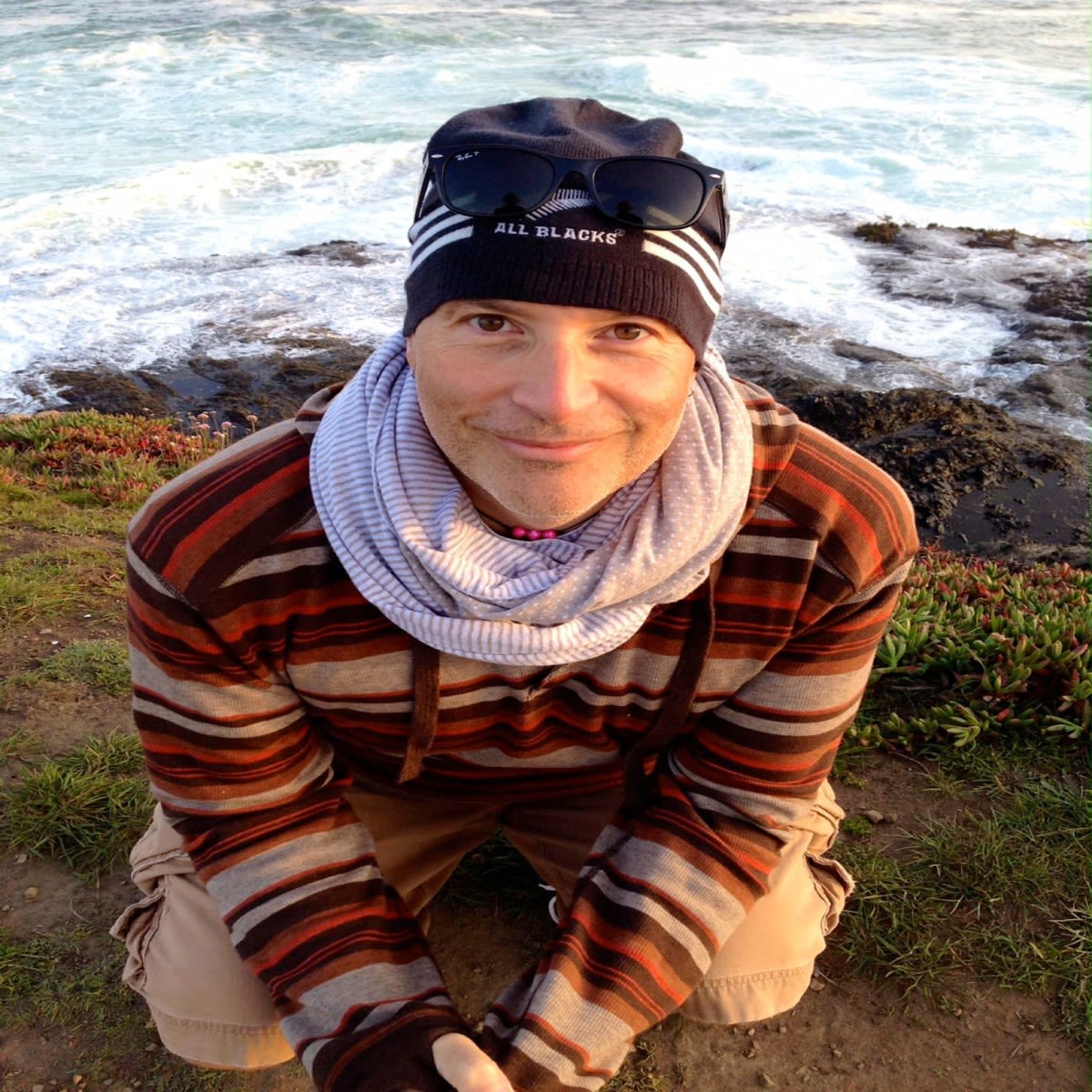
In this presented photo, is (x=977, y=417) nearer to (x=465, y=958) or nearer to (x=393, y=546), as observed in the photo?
(x=465, y=958)

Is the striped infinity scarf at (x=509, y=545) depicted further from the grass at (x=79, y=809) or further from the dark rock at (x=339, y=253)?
the dark rock at (x=339, y=253)

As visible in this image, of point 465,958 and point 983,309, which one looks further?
point 983,309

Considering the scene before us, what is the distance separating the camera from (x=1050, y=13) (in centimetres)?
3769

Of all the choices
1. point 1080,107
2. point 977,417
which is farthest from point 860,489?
point 1080,107

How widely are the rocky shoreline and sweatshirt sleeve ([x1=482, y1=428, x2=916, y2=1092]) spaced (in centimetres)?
493

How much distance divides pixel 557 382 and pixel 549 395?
3cm

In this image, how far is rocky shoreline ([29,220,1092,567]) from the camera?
308 inches

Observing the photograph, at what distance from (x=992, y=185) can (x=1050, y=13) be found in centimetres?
2410

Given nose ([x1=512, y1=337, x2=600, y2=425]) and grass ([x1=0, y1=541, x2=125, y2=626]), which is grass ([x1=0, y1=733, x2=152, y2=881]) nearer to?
grass ([x1=0, y1=541, x2=125, y2=626])

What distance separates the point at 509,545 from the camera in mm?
2361

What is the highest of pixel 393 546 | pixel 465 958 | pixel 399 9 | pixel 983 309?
pixel 393 546

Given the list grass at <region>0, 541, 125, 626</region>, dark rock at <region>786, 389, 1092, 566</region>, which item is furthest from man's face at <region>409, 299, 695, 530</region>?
dark rock at <region>786, 389, 1092, 566</region>

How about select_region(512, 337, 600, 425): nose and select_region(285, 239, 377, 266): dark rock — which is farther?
select_region(285, 239, 377, 266): dark rock

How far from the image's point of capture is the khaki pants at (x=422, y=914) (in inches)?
106
